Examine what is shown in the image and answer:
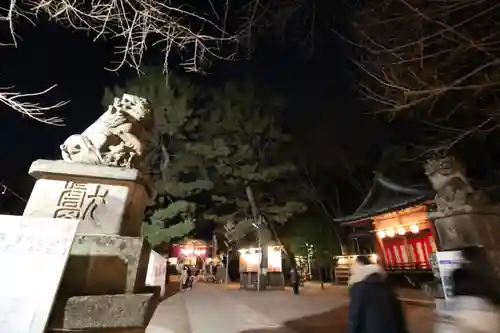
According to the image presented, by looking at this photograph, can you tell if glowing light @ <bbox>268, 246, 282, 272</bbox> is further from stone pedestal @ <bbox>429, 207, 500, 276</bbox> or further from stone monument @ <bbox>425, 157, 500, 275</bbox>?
stone pedestal @ <bbox>429, 207, 500, 276</bbox>

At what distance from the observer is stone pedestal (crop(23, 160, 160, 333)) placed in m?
2.50

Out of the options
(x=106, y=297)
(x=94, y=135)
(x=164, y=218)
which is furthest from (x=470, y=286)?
(x=164, y=218)

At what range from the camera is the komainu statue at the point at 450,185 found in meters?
7.46

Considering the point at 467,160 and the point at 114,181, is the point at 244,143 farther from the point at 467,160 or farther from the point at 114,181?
the point at 114,181

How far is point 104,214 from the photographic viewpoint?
2.91 m

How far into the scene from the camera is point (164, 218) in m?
17.1

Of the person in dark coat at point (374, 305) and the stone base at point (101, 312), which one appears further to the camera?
the person in dark coat at point (374, 305)

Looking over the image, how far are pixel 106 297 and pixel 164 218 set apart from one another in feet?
49.4

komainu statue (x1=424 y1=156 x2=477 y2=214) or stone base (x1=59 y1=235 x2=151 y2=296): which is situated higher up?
komainu statue (x1=424 y1=156 x2=477 y2=214)

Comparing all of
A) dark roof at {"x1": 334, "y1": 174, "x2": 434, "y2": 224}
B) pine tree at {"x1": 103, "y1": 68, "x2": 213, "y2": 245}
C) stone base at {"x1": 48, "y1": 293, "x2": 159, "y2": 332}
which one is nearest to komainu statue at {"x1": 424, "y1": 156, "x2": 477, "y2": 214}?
dark roof at {"x1": 334, "y1": 174, "x2": 434, "y2": 224}

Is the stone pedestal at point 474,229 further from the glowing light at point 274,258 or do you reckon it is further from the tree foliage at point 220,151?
the glowing light at point 274,258

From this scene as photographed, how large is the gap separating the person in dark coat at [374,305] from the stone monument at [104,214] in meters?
2.00

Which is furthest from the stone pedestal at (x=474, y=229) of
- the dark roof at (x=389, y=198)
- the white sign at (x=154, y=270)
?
the white sign at (x=154, y=270)

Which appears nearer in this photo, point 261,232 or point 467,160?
point 467,160
